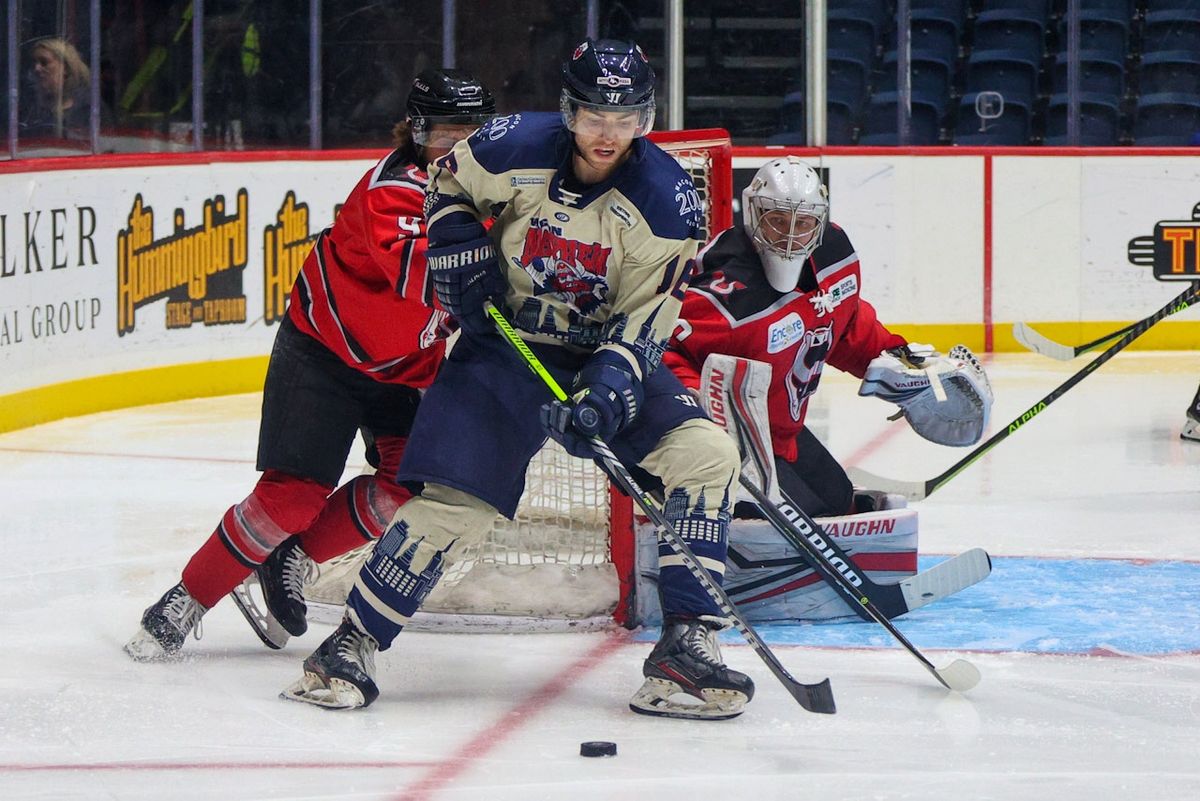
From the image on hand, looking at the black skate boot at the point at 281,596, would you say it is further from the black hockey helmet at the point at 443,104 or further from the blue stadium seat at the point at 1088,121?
the blue stadium seat at the point at 1088,121

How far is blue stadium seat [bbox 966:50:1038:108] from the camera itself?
28.4 feet

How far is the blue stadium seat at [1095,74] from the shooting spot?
8523 millimetres

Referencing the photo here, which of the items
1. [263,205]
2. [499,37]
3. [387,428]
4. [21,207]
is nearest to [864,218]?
[499,37]

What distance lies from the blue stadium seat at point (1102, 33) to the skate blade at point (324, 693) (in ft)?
21.3

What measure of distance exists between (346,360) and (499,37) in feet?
16.5

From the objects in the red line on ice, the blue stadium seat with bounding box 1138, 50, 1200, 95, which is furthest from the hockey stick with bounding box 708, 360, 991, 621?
the blue stadium seat with bounding box 1138, 50, 1200, 95

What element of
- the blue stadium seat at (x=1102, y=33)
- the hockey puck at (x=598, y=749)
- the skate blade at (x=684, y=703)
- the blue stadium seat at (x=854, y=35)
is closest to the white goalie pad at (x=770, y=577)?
the skate blade at (x=684, y=703)

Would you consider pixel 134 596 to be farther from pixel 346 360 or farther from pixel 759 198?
pixel 759 198

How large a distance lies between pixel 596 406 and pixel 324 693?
63 centimetres

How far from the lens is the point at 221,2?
7.34 m

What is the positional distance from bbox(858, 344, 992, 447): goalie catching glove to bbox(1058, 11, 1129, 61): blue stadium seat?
17.5 feet

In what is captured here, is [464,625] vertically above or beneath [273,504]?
beneath

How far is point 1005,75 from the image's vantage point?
8828mm

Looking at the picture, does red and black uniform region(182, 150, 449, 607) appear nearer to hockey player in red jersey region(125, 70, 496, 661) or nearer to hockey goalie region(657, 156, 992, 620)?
hockey player in red jersey region(125, 70, 496, 661)
